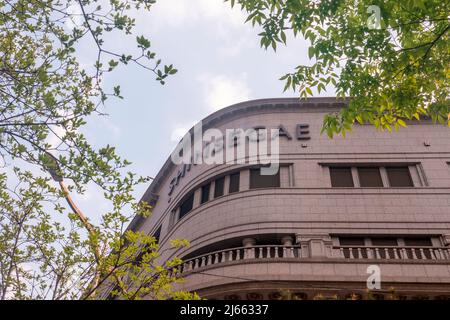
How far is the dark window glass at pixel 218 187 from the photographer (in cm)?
1678

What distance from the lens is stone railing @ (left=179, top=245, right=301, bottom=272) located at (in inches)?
505

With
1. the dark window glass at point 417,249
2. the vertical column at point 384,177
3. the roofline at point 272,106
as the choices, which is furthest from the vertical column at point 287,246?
the roofline at point 272,106

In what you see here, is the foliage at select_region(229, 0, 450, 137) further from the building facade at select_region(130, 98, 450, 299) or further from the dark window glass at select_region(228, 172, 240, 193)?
the dark window glass at select_region(228, 172, 240, 193)

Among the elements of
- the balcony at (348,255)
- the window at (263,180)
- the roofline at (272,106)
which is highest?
the roofline at (272,106)

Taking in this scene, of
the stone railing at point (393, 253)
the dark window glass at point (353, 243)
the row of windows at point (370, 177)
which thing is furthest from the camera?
the row of windows at point (370, 177)

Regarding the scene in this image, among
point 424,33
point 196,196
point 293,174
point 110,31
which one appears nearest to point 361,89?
point 424,33

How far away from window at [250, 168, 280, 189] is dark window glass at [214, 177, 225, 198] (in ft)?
5.15

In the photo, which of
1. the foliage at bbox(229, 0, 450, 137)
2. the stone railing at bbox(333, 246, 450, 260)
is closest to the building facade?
the stone railing at bbox(333, 246, 450, 260)

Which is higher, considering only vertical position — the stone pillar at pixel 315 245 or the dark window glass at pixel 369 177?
the dark window glass at pixel 369 177

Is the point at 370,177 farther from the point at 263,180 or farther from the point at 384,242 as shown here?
the point at 263,180

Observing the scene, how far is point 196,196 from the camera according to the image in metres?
17.8

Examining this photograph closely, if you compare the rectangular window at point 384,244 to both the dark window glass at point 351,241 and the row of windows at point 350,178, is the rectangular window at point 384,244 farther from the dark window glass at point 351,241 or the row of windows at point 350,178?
the row of windows at point 350,178

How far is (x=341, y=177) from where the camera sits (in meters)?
15.9

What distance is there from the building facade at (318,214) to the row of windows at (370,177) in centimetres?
4
